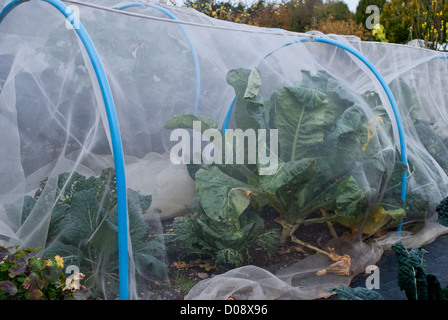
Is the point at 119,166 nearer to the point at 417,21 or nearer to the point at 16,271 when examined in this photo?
the point at 16,271

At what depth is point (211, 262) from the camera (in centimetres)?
269

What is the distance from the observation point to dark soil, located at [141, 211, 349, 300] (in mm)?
2293

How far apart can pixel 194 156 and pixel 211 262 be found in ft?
2.43

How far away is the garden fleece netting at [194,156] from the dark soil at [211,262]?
0.01m

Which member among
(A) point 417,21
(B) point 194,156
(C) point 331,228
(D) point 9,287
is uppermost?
(A) point 417,21

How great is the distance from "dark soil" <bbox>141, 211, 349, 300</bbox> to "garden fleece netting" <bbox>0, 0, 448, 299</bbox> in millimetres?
15

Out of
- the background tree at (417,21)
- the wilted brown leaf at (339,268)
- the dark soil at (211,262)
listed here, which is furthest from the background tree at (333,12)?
the wilted brown leaf at (339,268)

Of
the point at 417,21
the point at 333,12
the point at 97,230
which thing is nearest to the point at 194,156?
the point at 97,230

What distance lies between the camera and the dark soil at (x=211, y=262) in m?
2.29

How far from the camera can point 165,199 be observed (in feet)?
9.55

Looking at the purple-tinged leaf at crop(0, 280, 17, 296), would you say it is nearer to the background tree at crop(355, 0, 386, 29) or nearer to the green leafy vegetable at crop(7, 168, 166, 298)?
the green leafy vegetable at crop(7, 168, 166, 298)
